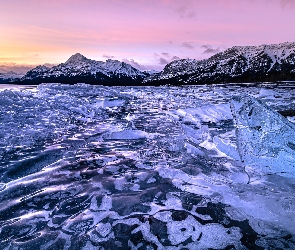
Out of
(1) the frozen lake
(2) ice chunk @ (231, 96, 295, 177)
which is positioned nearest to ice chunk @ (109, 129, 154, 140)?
(1) the frozen lake

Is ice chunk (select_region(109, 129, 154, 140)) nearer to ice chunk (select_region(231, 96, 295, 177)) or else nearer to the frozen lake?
the frozen lake

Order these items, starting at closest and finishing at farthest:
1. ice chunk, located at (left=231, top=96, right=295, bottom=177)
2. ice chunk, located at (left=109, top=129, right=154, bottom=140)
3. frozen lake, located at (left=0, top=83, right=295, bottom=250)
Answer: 1. frozen lake, located at (left=0, top=83, right=295, bottom=250)
2. ice chunk, located at (left=231, top=96, right=295, bottom=177)
3. ice chunk, located at (left=109, top=129, right=154, bottom=140)

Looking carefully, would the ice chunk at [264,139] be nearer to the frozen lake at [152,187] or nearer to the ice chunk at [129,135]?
the frozen lake at [152,187]

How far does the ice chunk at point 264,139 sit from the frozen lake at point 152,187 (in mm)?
26

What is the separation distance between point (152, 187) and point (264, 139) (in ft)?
11.2

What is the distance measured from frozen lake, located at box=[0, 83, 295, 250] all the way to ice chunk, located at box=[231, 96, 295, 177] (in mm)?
26

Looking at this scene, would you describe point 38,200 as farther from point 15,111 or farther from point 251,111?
point 15,111

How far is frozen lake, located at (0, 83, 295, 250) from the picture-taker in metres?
3.59

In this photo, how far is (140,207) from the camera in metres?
4.36

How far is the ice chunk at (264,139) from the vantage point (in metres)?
5.82

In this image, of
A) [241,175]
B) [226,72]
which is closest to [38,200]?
[241,175]

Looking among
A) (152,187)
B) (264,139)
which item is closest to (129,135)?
(152,187)

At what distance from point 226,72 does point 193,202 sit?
170 m

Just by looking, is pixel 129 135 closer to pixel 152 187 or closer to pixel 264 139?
pixel 152 187
